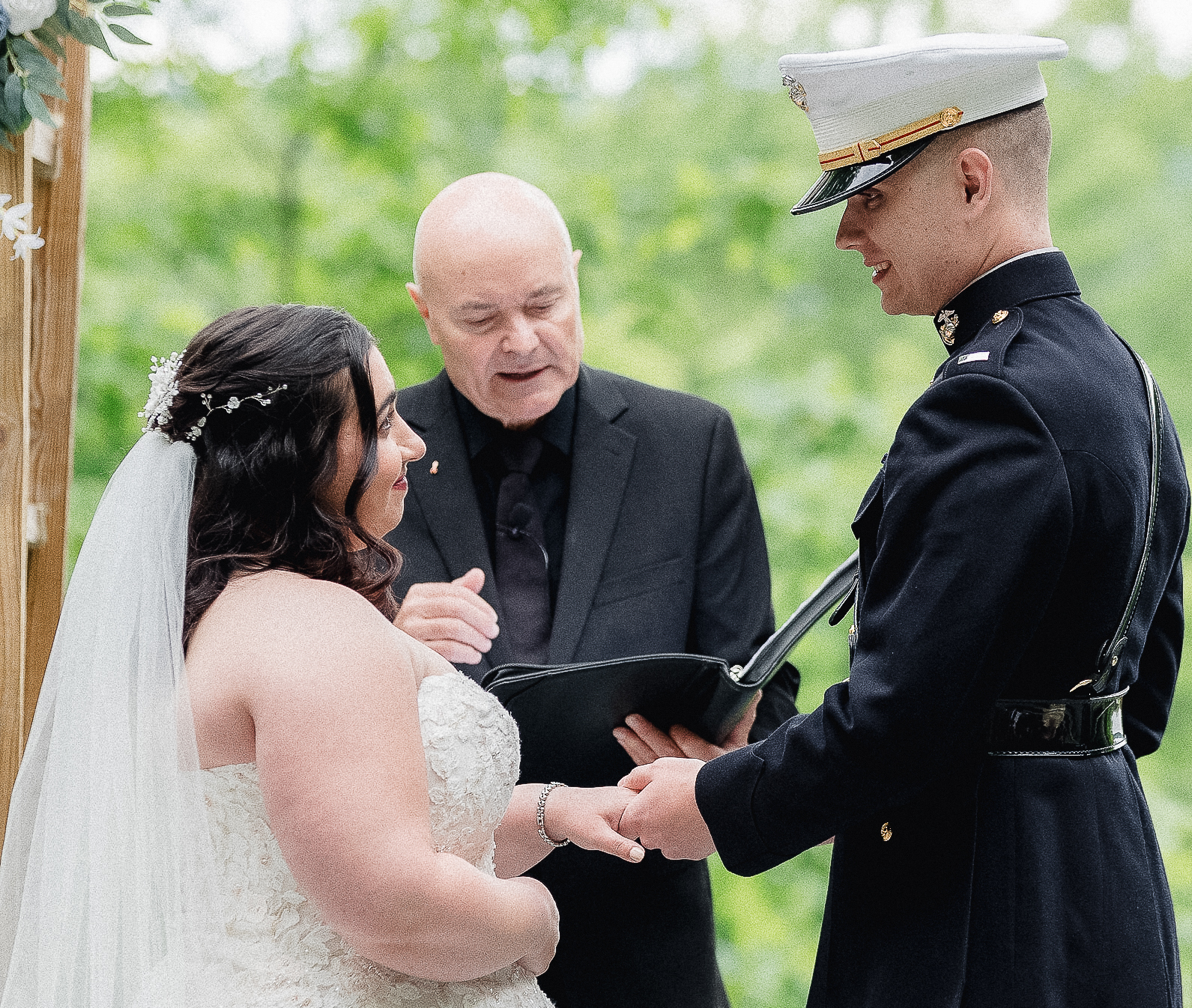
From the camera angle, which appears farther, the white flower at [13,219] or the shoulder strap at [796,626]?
the shoulder strap at [796,626]

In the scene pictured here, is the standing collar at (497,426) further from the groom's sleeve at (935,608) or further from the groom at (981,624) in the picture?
the groom's sleeve at (935,608)

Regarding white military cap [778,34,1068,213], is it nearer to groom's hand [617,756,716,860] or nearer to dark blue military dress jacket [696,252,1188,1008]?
dark blue military dress jacket [696,252,1188,1008]

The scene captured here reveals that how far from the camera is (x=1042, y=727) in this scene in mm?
1608

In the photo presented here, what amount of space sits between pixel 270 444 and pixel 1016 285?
1095 mm

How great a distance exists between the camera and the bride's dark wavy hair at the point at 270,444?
1.75 m

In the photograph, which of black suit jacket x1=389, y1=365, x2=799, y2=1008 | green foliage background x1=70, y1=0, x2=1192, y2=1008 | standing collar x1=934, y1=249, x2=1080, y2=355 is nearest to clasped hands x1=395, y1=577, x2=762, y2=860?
black suit jacket x1=389, y1=365, x2=799, y2=1008

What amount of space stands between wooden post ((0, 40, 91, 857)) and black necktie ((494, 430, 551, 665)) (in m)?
0.86

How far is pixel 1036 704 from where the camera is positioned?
5.27 ft

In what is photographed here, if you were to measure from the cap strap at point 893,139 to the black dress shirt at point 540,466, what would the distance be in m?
0.99

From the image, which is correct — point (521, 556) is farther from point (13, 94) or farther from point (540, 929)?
point (13, 94)

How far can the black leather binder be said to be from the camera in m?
2.04

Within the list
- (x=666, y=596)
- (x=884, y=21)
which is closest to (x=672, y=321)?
(x=884, y=21)

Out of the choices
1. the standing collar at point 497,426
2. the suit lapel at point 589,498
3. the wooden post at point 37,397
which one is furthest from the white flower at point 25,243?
the suit lapel at point 589,498

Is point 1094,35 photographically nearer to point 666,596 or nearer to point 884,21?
point 884,21
